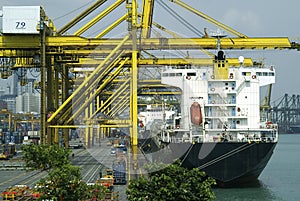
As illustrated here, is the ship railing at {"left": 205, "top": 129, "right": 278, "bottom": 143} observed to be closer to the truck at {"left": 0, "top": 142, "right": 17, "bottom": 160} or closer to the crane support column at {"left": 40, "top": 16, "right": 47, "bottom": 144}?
the crane support column at {"left": 40, "top": 16, "right": 47, "bottom": 144}

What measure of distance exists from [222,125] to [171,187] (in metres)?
21.6

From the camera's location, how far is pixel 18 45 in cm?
3878

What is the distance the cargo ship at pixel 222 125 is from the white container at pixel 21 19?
40.0 feet

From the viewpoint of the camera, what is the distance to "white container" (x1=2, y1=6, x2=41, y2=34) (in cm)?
3778

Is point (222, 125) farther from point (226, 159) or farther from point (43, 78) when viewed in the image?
point (43, 78)

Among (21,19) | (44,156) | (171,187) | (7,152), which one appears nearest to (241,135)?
(44,156)

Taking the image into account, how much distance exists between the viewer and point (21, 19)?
3797 centimetres

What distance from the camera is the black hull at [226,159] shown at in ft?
117

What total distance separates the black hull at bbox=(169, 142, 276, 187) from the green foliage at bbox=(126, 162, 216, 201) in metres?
17.4

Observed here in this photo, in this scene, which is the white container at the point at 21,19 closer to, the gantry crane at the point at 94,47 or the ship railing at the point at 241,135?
the gantry crane at the point at 94,47

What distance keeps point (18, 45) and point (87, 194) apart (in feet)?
74.0

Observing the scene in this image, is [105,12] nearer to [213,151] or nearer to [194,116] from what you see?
[194,116]

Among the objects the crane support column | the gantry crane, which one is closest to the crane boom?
the gantry crane

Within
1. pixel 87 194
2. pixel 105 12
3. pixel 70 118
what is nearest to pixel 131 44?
pixel 105 12
